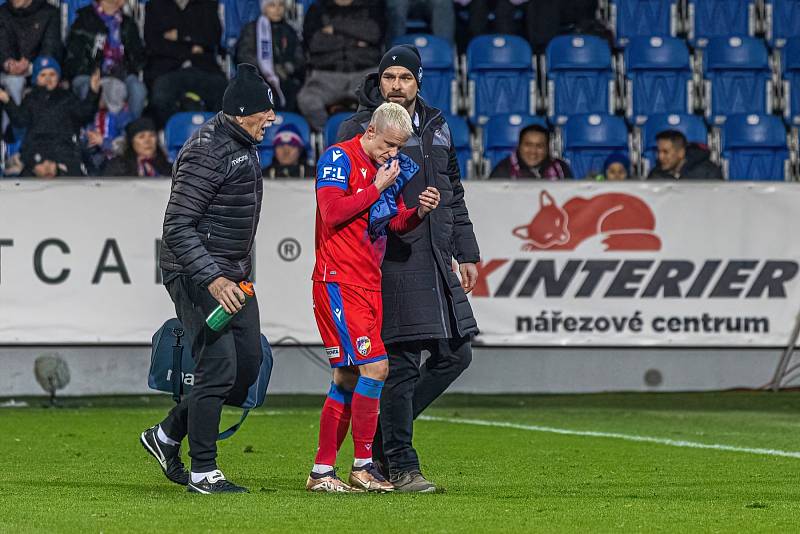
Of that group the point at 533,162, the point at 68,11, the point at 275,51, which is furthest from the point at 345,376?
the point at 68,11

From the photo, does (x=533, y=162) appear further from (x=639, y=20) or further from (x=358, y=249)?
(x=358, y=249)

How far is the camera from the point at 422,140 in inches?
281

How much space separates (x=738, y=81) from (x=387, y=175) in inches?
480

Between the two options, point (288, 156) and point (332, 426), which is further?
point (288, 156)

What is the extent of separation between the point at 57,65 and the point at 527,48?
5.20 m

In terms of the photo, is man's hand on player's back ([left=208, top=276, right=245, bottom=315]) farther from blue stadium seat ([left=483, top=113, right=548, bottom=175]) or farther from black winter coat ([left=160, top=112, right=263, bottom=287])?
blue stadium seat ([left=483, top=113, right=548, bottom=175])

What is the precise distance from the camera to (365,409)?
679 cm

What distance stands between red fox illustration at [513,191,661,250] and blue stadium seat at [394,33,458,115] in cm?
436

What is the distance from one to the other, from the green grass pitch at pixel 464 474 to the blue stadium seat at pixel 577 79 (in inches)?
200

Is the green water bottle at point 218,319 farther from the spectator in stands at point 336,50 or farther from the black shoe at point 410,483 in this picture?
the spectator in stands at point 336,50

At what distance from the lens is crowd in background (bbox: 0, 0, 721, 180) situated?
52.4ft

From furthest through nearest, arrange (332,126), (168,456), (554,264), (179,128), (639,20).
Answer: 1. (639,20)
2. (332,126)
3. (179,128)
4. (554,264)
5. (168,456)

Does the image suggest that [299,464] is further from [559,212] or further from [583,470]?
[559,212]

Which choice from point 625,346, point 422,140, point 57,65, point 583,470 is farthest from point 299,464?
point 57,65
